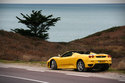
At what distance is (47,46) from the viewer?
53.1m

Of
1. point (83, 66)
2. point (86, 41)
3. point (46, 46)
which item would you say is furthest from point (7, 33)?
point (83, 66)

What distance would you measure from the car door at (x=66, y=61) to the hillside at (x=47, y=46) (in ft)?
37.1

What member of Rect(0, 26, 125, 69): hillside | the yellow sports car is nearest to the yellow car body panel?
the yellow sports car

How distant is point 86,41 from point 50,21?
9.34 m

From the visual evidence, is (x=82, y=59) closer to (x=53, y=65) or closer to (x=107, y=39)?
(x=53, y=65)

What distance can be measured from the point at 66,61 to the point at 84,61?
6.12 ft

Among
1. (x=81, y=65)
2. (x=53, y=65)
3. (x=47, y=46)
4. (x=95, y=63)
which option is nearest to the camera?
(x=95, y=63)

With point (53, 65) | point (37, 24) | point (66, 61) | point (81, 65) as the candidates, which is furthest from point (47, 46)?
point (81, 65)

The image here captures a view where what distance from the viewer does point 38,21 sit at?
205 feet

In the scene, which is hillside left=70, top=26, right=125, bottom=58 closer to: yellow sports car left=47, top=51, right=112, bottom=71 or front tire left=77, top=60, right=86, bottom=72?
yellow sports car left=47, top=51, right=112, bottom=71

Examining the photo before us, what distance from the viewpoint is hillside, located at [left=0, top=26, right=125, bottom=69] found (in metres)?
31.7

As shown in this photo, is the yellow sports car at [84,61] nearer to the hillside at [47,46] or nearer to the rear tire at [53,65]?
the rear tire at [53,65]

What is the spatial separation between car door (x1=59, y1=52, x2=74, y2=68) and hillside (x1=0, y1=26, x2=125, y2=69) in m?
11.3

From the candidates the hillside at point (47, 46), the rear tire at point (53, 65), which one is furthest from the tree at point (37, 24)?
the rear tire at point (53, 65)
